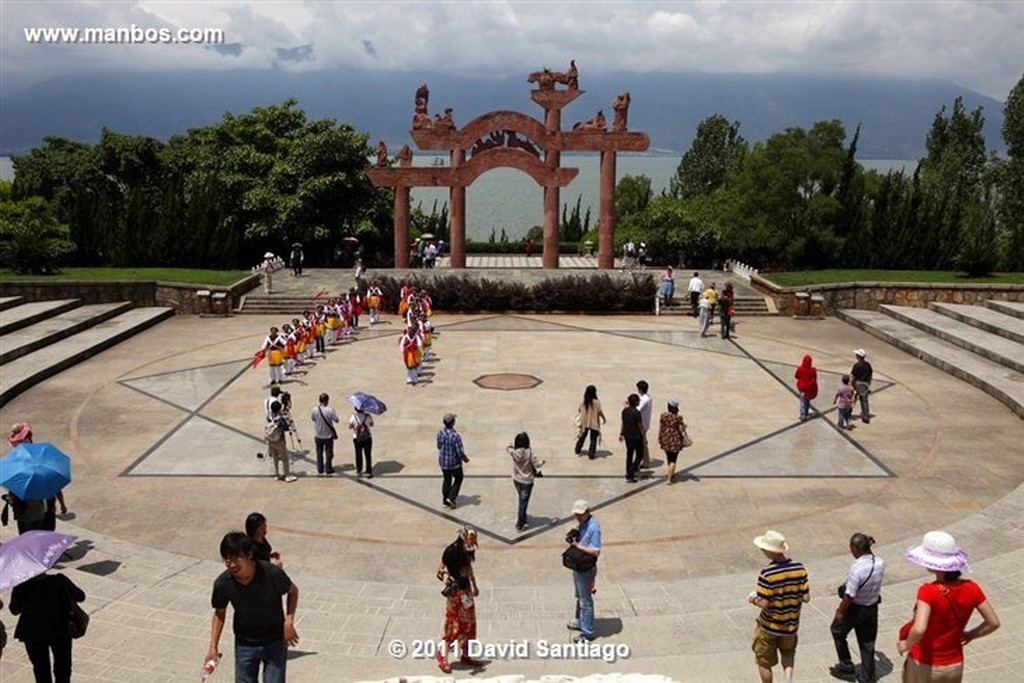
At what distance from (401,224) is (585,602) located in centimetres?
3010

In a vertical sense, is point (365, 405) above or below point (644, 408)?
above

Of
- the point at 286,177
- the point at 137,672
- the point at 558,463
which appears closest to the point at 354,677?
the point at 137,672

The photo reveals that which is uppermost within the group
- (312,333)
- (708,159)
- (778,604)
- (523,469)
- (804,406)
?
(708,159)

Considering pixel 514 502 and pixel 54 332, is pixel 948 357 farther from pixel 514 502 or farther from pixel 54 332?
pixel 54 332

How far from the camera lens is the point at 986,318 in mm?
27828

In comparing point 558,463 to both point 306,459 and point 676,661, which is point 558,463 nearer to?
point 306,459

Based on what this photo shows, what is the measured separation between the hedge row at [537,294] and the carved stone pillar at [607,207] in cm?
591

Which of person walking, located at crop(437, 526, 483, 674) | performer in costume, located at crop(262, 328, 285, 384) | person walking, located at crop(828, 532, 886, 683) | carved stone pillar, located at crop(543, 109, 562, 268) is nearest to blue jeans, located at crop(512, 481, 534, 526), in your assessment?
person walking, located at crop(437, 526, 483, 674)

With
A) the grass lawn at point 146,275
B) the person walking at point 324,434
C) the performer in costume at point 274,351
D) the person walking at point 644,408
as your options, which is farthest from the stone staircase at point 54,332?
the person walking at point 644,408

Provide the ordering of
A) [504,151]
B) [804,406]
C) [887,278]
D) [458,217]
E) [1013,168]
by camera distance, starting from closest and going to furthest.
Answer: [804,406] → [887,278] → [504,151] → [458,217] → [1013,168]

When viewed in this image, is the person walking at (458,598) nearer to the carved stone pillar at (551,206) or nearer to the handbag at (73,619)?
the handbag at (73,619)

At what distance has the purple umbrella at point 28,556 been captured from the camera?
741 centimetres

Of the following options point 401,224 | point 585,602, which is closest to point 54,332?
point 401,224

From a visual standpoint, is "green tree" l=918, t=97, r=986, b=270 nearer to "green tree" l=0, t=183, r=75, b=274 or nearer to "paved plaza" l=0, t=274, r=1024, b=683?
"paved plaza" l=0, t=274, r=1024, b=683
